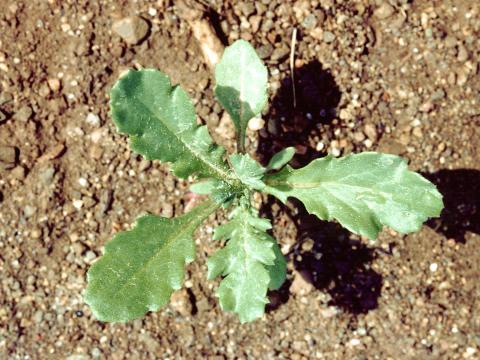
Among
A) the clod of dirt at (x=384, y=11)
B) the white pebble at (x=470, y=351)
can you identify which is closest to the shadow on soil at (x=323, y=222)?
the clod of dirt at (x=384, y=11)

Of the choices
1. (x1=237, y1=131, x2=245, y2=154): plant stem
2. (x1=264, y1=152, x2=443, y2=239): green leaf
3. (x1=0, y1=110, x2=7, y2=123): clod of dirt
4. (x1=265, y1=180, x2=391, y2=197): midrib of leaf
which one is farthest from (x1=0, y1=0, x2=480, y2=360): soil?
(x1=264, y1=152, x2=443, y2=239): green leaf

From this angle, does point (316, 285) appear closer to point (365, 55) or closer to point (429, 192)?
point (429, 192)

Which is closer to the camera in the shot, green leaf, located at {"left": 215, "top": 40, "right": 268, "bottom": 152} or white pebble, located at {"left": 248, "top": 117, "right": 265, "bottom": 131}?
green leaf, located at {"left": 215, "top": 40, "right": 268, "bottom": 152}

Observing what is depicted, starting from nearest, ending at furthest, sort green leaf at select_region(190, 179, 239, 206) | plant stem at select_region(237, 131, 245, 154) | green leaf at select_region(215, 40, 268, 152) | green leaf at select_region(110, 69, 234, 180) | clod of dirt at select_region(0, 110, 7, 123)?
green leaf at select_region(110, 69, 234, 180)
green leaf at select_region(190, 179, 239, 206)
green leaf at select_region(215, 40, 268, 152)
plant stem at select_region(237, 131, 245, 154)
clod of dirt at select_region(0, 110, 7, 123)

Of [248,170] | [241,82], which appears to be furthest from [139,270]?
[241,82]

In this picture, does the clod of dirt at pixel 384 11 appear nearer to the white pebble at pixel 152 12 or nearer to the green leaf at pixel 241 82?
the green leaf at pixel 241 82

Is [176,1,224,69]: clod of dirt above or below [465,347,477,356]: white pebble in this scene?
above

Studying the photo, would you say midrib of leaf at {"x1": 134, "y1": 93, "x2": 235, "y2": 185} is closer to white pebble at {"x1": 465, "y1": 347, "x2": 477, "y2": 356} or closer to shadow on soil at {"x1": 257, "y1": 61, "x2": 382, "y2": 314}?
shadow on soil at {"x1": 257, "y1": 61, "x2": 382, "y2": 314}
